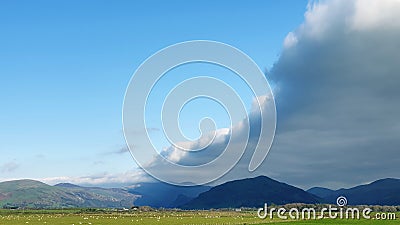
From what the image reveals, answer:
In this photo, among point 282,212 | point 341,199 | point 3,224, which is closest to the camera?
point 341,199

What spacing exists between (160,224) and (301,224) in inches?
1250

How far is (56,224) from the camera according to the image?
333 ft

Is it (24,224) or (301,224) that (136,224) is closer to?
(24,224)

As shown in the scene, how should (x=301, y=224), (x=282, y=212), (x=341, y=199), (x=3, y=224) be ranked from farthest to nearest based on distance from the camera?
(x=282, y=212), (x=3, y=224), (x=301, y=224), (x=341, y=199)

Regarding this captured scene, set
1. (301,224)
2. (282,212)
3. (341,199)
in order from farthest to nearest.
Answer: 1. (282,212)
2. (301,224)
3. (341,199)

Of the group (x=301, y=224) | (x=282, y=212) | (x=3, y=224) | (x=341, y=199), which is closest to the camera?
(x=341, y=199)

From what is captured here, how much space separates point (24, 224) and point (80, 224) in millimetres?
13467

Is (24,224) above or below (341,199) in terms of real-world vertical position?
below

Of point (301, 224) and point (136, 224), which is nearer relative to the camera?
point (301, 224)

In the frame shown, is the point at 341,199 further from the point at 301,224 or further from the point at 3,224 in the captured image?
the point at 3,224

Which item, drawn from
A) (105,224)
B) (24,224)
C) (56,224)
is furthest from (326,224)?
(24,224)

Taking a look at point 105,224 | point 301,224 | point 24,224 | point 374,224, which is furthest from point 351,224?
point 24,224

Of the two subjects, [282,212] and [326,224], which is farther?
[282,212]

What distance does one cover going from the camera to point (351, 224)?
347 ft
